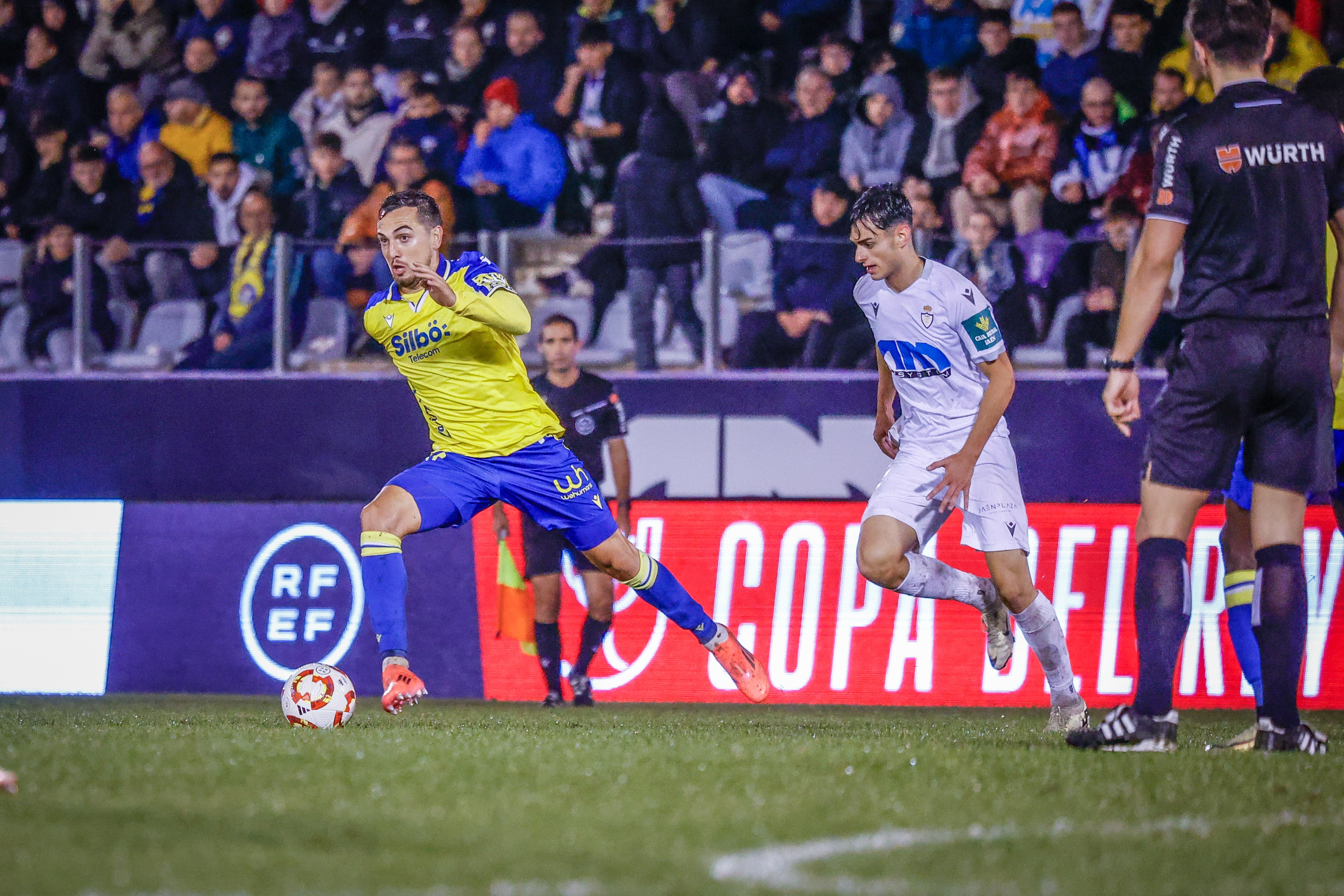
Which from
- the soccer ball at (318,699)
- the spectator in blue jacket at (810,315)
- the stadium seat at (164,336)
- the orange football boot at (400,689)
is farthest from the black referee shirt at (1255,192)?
the stadium seat at (164,336)

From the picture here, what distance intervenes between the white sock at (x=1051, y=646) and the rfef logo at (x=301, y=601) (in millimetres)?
4316

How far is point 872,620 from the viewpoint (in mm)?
8727

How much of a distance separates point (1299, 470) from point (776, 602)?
13.7 feet

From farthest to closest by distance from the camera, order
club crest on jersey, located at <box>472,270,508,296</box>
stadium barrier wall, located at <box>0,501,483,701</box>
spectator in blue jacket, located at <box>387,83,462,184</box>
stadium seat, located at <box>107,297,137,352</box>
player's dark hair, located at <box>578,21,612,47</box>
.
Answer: player's dark hair, located at <box>578,21,612,47</box> < spectator in blue jacket, located at <box>387,83,462,184</box> < stadium seat, located at <box>107,297,137,352</box> < stadium barrier wall, located at <box>0,501,483,701</box> < club crest on jersey, located at <box>472,270,508,296</box>

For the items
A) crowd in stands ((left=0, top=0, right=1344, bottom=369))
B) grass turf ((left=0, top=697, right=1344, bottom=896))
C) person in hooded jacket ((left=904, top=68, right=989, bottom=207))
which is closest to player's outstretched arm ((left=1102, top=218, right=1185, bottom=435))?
grass turf ((left=0, top=697, right=1344, bottom=896))

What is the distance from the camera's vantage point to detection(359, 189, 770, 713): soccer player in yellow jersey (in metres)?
6.05

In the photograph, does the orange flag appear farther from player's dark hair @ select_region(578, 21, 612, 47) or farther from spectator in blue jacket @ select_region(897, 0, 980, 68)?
spectator in blue jacket @ select_region(897, 0, 980, 68)

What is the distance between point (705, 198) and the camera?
10.8 m

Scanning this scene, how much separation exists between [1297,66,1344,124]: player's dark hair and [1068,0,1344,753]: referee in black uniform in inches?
30.8

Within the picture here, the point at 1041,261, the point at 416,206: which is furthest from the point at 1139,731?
the point at 1041,261

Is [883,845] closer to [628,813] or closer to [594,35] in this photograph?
[628,813]

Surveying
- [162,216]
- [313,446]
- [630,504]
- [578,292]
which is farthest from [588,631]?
[162,216]

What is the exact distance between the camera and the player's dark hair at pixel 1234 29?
15.8 ft

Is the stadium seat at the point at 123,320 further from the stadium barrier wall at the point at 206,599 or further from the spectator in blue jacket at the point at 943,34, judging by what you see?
the spectator in blue jacket at the point at 943,34
